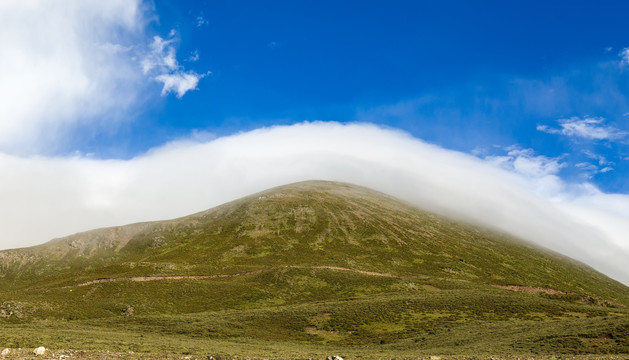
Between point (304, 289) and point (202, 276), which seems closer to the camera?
point (304, 289)

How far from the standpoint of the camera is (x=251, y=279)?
103812 millimetres

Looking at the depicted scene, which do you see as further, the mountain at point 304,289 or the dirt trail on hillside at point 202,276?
the dirt trail on hillside at point 202,276

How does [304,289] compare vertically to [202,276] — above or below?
below

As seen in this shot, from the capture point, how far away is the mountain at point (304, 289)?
4619cm

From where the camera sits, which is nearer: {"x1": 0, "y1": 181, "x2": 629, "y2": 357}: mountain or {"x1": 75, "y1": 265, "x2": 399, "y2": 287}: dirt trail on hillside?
{"x1": 0, "y1": 181, "x2": 629, "y2": 357}: mountain

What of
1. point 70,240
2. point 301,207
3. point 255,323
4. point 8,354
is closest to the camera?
point 8,354

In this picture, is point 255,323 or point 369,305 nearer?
point 255,323

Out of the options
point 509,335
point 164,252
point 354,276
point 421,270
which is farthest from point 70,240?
point 509,335

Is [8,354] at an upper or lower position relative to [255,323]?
upper

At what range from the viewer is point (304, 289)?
9750 cm

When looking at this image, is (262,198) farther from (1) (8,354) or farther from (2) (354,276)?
(1) (8,354)

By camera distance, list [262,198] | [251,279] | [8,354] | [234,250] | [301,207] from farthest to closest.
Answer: [262,198] → [301,207] → [234,250] → [251,279] → [8,354]

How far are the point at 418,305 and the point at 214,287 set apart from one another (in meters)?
52.4

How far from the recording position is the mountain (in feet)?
152
